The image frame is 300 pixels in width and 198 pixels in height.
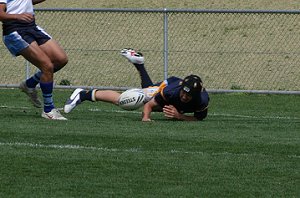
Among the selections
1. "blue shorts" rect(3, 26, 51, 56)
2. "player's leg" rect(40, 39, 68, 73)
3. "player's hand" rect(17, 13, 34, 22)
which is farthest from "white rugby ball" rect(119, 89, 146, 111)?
"player's hand" rect(17, 13, 34, 22)

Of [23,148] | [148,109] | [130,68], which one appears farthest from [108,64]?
[23,148]

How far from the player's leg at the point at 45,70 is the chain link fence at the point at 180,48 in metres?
7.68

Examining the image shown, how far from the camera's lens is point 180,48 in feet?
87.0

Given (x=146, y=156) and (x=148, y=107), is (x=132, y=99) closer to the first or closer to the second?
(x=148, y=107)

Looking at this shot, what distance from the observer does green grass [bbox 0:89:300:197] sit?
8.45m

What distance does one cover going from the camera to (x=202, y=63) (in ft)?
80.7

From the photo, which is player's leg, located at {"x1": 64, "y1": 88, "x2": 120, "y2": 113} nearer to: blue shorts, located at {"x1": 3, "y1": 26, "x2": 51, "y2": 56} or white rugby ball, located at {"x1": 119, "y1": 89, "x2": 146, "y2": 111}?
white rugby ball, located at {"x1": 119, "y1": 89, "x2": 146, "y2": 111}

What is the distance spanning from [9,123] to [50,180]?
4.16m

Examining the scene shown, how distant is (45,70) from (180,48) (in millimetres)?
13337

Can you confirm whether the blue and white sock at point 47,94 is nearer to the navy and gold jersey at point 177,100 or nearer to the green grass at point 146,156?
the green grass at point 146,156

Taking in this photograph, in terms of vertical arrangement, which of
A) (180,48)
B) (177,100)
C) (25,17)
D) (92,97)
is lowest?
(180,48)

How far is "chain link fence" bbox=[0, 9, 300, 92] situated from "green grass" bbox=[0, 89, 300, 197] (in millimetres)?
8150

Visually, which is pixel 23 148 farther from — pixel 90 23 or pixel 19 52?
pixel 90 23

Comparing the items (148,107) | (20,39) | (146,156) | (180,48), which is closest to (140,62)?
(148,107)
